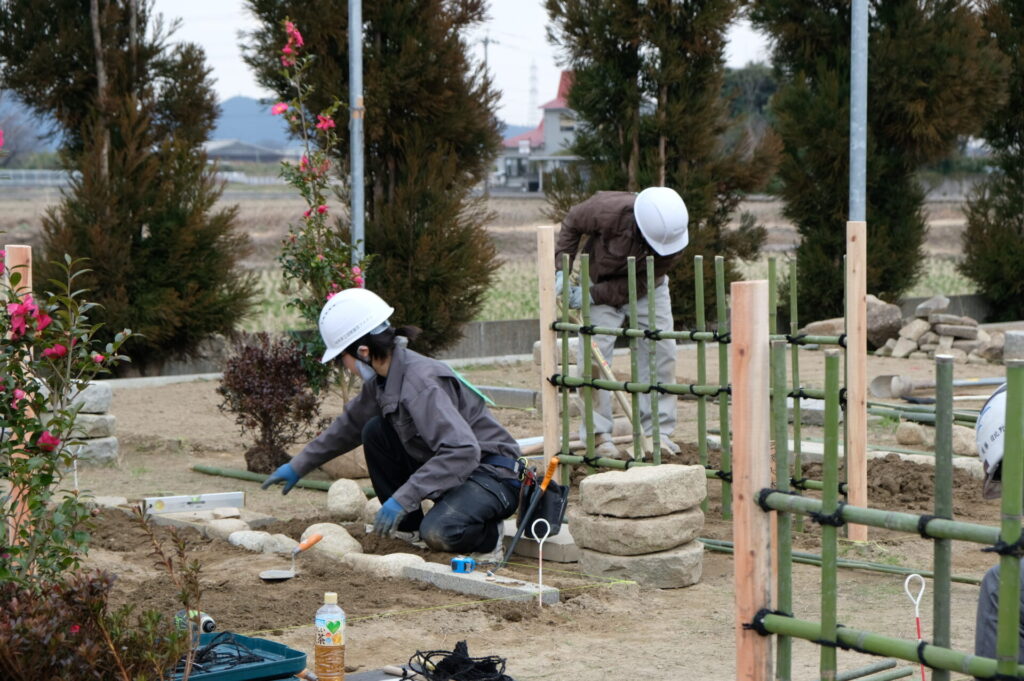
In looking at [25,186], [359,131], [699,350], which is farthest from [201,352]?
[25,186]

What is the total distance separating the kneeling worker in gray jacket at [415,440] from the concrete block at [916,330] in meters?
9.44

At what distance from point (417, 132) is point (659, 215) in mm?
4797

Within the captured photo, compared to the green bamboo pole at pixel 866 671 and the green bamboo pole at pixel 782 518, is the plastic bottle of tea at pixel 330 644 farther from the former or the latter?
the green bamboo pole at pixel 866 671

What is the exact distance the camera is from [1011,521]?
295 centimetres

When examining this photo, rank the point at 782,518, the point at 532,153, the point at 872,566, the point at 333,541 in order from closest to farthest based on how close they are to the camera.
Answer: the point at 782,518, the point at 872,566, the point at 333,541, the point at 532,153

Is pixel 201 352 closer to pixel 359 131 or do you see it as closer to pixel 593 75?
pixel 359 131

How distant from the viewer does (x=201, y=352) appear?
1246 cm

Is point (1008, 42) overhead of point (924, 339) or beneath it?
overhead

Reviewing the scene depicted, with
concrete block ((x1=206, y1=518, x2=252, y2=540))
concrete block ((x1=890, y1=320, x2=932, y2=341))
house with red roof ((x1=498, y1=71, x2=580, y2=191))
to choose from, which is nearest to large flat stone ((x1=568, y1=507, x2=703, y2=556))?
concrete block ((x1=206, y1=518, x2=252, y2=540))

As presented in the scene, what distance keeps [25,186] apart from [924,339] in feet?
143

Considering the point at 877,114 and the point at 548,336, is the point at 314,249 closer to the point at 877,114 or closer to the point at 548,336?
the point at 548,336

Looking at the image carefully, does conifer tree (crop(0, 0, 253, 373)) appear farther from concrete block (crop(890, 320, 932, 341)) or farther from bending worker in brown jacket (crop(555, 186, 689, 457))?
concrete block (crop(890, 320, 932, 341))

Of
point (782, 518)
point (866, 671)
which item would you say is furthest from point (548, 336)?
point (782, 518)

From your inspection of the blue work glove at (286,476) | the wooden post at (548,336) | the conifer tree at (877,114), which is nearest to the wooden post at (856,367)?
the wooden post at (548,336)
